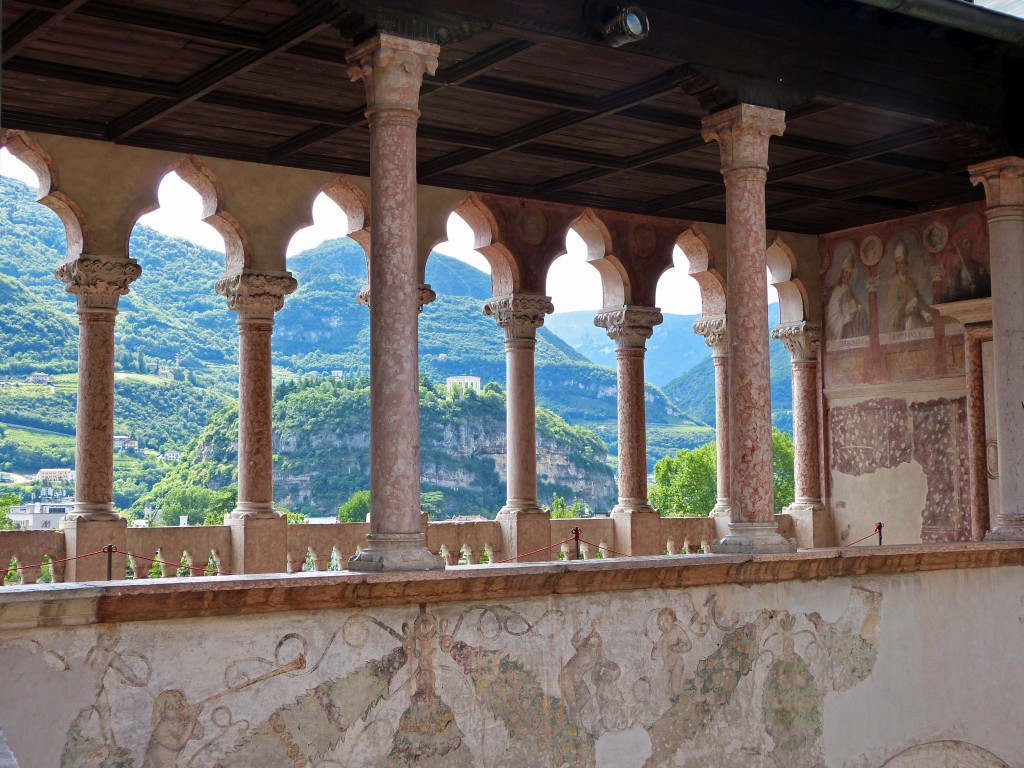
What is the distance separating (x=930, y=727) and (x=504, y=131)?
672cm

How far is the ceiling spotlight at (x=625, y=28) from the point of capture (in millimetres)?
9398

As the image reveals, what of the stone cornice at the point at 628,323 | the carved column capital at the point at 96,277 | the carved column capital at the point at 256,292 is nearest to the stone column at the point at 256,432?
the carved column capital at the point at 256,292

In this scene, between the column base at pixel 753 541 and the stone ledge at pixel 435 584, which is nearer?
the stone ledge at pixel 435 584

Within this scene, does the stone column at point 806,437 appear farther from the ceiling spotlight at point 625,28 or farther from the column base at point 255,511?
the ceiling spotlight at point 625,28

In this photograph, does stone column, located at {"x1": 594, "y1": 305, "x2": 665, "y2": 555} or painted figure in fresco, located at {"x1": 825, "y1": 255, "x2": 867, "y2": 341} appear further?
painted figure in fresco, located at {"x1": 825, "y1": 255, "x2": 867, "y2": 341}

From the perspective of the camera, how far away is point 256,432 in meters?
13.9

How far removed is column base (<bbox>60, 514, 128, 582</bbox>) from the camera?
1249 centimetres

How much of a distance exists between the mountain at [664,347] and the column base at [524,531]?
10469 centimetres

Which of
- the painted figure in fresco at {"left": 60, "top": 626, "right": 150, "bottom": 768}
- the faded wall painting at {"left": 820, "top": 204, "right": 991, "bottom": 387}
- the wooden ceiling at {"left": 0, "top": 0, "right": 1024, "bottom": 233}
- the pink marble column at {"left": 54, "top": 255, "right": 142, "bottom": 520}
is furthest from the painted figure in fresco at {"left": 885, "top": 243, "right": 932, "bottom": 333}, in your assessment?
the painted figure in fresco at {"left": 60, "top": 626, "right": 150, "bottom": 768}

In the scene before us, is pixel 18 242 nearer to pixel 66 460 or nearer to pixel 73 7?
pixel 66 460

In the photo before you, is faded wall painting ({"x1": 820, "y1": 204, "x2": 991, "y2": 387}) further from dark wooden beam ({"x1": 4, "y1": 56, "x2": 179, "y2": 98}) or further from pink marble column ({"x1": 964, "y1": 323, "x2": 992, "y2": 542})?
dark wooden beam ({"x1": 4, "y1": 56, "x2": 179, "y2": 98})

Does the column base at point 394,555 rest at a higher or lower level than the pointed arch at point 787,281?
lower

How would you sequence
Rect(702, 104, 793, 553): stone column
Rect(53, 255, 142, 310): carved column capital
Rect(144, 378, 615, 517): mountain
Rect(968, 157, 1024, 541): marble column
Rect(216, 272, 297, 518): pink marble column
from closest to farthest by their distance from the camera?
Rect(702, 104, 793, 553): stone column < Rect(968, 157, 1024, 541): marble column < Rect(53, 255, 142, 310): carved column capital < Rect(216, 272, 297, 518): pink marble column < Rect(144, 378, 615, 517): mountain

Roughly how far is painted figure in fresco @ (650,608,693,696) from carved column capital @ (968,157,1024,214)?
17.1ft
